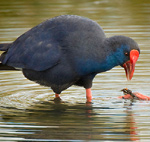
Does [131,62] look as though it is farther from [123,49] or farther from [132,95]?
[132,95]

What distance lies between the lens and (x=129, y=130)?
6637 mm

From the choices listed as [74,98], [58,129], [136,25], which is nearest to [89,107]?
[74,98]

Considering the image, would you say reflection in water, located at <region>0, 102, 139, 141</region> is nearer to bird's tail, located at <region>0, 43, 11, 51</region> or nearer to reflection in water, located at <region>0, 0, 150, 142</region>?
reflection in water, located at <region>0, 0, 150, 142</region>

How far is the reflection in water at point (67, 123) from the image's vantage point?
6.46 meters

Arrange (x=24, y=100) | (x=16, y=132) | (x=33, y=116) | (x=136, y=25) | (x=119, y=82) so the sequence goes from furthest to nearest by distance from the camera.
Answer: (x=136, y=25)
(x=119, y=82)
(x=24, y=100)
(x=33, y=116)
(x=16, y=132)

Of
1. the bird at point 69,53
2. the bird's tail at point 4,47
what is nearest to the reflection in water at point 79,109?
the bird at point 69,53

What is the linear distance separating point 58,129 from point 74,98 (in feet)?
5.42

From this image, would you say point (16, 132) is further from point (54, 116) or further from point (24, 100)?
point (24, 100)

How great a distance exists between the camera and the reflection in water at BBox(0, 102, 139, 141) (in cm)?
646

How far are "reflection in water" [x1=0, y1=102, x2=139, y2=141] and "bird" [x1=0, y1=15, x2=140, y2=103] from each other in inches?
15.5

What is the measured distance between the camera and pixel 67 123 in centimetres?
698

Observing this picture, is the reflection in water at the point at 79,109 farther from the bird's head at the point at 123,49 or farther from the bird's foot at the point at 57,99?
the bird's head at the point at 123,49

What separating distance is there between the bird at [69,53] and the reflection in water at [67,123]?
39cm

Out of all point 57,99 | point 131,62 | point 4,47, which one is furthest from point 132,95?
point 4,47
